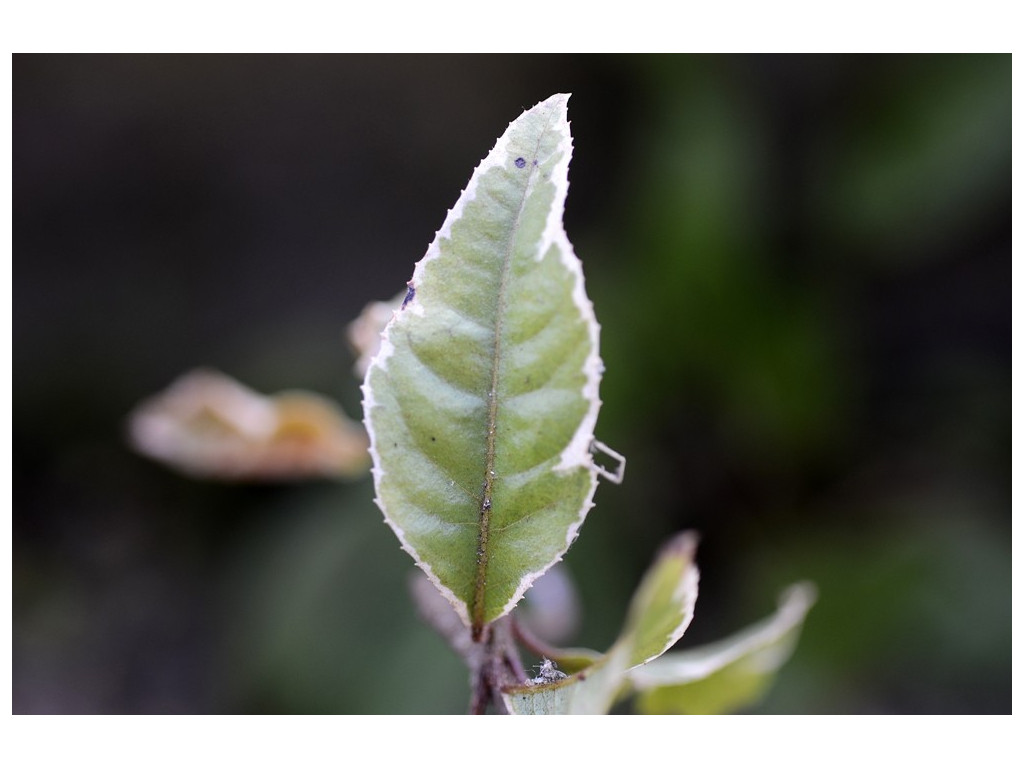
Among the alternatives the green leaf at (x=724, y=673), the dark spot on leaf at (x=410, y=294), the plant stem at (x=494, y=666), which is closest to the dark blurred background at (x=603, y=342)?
the green leaf at (x=724, y=673)

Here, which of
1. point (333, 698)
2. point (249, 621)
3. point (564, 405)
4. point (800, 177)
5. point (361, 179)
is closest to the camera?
point (564, 405)

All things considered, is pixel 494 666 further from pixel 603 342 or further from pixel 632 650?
pixel 603 342

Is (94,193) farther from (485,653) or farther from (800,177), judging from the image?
(485,653)

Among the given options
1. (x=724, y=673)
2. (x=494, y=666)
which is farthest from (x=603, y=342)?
(x=494, y=666)

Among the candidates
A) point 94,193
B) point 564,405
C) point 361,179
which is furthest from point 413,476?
point 94,193

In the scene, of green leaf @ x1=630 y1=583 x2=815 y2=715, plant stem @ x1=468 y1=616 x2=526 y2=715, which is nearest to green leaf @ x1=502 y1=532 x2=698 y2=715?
plant stem @ x1=468 y1=616 x2=526 y2=715

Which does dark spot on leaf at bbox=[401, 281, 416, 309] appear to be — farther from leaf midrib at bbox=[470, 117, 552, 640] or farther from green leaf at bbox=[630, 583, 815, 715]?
green leaf at bbox=[630, 583, 815, 715]

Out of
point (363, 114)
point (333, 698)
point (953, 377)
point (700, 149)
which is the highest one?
point (363, 114)
